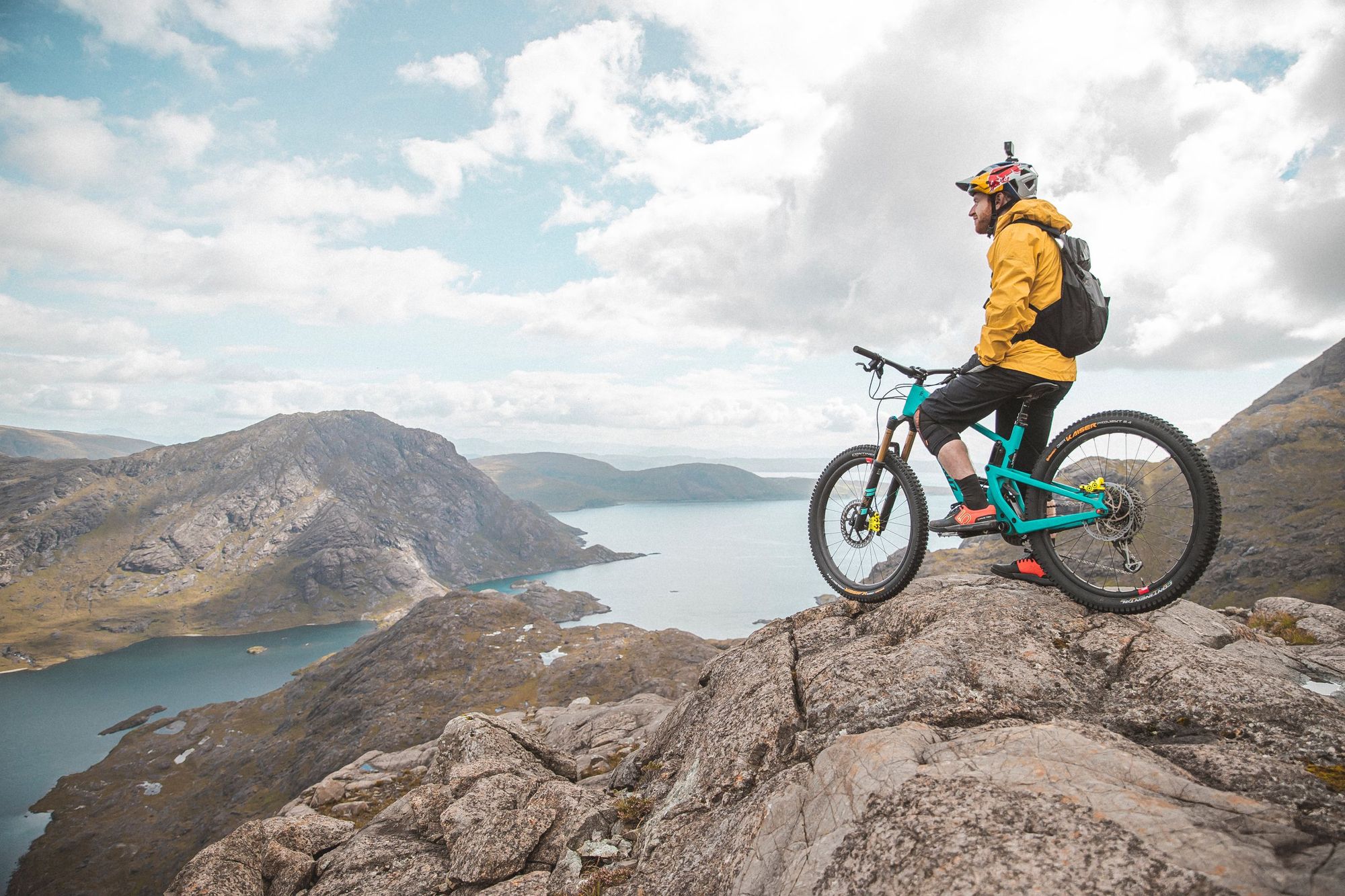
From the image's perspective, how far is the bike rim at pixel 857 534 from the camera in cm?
1062

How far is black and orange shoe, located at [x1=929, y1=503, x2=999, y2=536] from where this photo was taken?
895 cm

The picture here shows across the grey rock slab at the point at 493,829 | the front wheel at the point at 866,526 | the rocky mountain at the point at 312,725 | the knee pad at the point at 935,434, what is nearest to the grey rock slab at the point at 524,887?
the grey rock slab at the point at 493,829

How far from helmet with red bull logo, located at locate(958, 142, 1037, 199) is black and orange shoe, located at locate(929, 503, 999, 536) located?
4.61 metres

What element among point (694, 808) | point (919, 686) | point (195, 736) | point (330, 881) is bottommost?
point (195, 736)

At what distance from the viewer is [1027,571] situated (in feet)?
32.2

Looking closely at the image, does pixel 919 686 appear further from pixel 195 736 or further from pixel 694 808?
pixel 195 736

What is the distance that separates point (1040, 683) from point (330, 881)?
42.7 ft

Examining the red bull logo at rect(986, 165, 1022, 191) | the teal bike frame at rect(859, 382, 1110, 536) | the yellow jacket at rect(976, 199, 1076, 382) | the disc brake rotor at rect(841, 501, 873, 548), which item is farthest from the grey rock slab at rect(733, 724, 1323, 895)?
the red bull logo at rect(986, 165, 1022, 191)

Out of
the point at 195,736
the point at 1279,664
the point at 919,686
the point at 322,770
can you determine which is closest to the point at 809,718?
the point at 919,686

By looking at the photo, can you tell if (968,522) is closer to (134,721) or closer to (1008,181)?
(1008,181)

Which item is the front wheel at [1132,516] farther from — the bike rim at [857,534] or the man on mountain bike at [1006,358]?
the bike rim at [857,534]

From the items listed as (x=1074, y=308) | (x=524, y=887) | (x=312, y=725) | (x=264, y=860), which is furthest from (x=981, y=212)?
(x=312, y=725)

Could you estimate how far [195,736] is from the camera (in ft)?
541

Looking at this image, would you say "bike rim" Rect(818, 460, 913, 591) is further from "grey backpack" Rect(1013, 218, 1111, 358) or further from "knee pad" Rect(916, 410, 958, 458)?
"grey backpack" Rect(1013, 218, 1111, 358)
